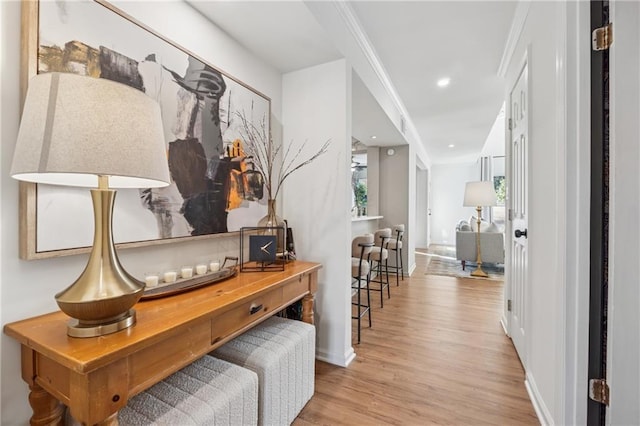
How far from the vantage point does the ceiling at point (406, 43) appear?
170 centimetres

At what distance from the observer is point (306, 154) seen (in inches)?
87.7

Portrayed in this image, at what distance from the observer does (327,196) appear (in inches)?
84.6

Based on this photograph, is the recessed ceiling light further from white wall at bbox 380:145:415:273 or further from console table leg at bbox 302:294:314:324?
console table leg at bbox 302:294:314:324

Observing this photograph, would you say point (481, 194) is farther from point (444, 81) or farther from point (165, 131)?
point (165, 131)

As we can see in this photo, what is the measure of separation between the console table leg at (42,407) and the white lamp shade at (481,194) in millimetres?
5382

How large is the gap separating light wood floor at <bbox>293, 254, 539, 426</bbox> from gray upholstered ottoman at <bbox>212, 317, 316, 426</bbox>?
0.17 meters

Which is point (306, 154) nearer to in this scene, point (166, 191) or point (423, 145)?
point (166, 191)

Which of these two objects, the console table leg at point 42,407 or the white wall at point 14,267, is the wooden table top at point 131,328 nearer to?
the white wall at point 14,267

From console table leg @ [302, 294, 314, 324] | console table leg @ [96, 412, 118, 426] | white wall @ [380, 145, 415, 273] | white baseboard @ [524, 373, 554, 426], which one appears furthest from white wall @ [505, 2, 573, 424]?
white wall @ [380, 145, 415, 273]

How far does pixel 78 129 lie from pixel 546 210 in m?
2.04

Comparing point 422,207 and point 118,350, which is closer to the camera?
point 118,350

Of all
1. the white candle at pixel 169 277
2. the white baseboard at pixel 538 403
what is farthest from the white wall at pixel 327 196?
the white baseboard at pixel 538 403

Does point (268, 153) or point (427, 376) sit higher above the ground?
point (268, 153)

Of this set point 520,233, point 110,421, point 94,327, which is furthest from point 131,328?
point 520,233
